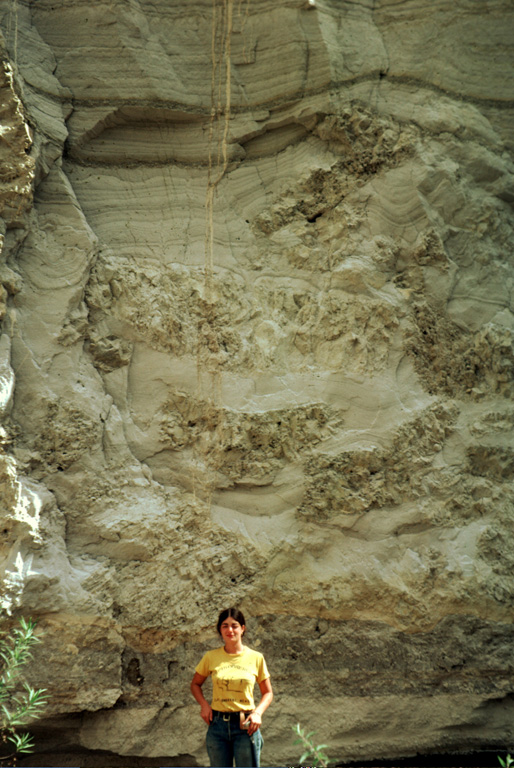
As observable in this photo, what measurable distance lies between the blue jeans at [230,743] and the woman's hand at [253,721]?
4cm

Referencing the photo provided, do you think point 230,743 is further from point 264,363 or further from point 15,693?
point 264,363

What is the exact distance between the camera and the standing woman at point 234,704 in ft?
8.23

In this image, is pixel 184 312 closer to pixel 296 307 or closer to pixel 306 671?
pixel 296 307

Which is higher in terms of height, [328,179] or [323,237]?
[328,179]

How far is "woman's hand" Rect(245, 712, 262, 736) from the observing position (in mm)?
2451

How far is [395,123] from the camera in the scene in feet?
14.3

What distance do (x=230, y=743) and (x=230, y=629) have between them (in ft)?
1.31

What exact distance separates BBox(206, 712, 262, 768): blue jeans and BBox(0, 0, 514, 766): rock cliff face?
1.03m

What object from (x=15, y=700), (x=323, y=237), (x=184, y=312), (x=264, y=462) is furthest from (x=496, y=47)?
(x=15, y=700)

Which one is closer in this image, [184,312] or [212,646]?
[212,646]

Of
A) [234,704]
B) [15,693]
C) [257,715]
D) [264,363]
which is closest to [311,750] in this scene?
[257,715]

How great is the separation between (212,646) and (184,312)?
185 centimetres

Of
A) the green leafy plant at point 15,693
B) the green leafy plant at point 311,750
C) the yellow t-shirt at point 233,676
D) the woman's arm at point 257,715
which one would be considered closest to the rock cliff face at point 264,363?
the green leafy plant at point 15,693

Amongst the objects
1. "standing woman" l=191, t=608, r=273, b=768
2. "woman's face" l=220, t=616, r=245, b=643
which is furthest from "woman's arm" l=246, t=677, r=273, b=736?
"woman's face" l=220, t=616, r=245, b=643
